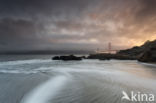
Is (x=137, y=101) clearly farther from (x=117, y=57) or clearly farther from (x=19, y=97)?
(x=117, y=57)

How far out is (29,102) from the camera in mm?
2453

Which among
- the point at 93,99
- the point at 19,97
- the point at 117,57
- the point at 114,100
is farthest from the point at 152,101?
the point at 117,57

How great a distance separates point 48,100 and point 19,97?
3.79ft

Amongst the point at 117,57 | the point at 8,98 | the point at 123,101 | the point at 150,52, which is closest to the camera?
the point at 123,101

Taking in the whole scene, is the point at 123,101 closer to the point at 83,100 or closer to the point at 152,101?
the point at 152,101

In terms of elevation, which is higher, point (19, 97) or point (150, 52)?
point (150, 52)

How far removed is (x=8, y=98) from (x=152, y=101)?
4.67 meters

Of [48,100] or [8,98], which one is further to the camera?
[8,98]

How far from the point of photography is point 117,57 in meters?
27.8

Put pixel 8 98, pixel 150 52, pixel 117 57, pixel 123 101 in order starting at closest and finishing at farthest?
1. pixel 123 101
2. pixel 8 98
3. pixel 150 52
4. pixel 117 57

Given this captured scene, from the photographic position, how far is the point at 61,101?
2.43 m

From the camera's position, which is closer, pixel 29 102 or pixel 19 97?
pixel 29 102

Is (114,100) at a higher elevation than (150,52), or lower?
lower

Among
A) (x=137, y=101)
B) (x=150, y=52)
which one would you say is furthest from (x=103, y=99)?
(x=150, y=52)
